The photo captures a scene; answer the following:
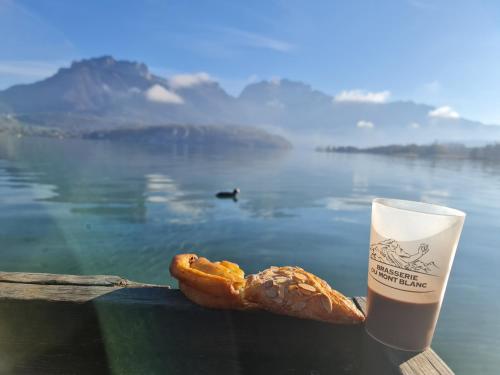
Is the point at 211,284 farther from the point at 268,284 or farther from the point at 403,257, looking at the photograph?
the point at 403,257

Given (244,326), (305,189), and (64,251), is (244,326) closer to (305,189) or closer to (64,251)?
(64,251)

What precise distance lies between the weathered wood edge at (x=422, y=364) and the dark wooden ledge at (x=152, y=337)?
288 millimetres

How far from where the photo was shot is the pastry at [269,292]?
253 centimetres

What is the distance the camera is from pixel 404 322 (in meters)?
2.17

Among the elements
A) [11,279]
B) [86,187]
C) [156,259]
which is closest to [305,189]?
[86,187]

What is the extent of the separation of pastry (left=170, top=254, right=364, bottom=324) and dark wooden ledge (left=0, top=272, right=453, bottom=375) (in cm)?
8

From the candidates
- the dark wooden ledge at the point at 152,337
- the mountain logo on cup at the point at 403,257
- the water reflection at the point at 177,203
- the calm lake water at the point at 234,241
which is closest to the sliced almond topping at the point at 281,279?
the dark wooden ledge at the point at 152,337

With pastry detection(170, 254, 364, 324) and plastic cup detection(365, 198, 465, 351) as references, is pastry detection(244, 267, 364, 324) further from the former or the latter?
plastic cup detection(365, 198, 465, 351)

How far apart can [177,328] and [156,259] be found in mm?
12969

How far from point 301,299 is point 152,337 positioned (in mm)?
1240

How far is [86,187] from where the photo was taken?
3750cm

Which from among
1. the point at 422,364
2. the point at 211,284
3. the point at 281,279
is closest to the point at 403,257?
the point at 422,364

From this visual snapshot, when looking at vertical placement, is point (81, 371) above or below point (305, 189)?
above

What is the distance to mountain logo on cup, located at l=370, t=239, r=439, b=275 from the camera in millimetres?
2035
